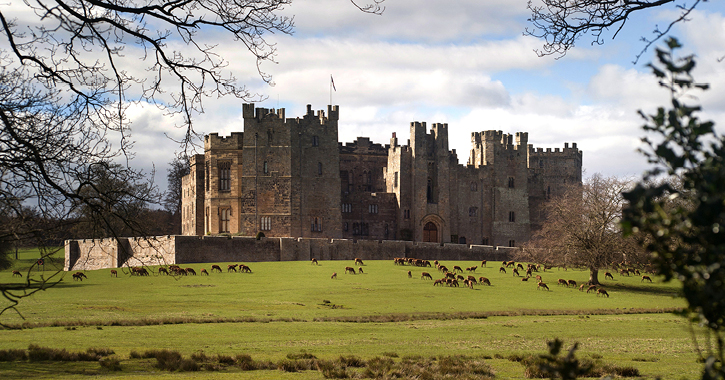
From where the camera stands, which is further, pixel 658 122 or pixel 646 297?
pixel 646 297

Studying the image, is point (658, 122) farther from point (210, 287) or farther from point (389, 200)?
point (389, 200)

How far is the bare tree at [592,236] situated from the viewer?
1551 inches

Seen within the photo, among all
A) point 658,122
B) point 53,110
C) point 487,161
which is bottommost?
point 658,122

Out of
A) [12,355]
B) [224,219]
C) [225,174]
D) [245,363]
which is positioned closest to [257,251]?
[224,219]

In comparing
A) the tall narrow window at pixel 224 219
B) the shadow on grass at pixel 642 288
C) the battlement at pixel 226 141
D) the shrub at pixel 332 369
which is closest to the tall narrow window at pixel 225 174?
the battlement at pixel 226 141

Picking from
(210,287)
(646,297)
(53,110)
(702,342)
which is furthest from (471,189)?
(53,110)

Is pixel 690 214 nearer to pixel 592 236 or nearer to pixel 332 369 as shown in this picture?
pixel 332 369

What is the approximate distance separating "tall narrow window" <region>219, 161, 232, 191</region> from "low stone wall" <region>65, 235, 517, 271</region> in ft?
31.9

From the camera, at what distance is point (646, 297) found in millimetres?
36812

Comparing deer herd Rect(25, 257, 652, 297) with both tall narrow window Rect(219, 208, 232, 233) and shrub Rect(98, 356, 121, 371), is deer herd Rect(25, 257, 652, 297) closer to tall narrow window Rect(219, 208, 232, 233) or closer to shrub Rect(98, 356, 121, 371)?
tall narrow window Rect(219, 208, 232, 233)

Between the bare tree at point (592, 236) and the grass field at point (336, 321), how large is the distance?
6.09ft

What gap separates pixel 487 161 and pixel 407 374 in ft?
210

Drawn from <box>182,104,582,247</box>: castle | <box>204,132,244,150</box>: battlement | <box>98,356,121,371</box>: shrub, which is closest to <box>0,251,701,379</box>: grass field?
<box>98,356,121,371</box>: shrub

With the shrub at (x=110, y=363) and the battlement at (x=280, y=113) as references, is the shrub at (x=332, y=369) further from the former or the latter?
the battlement at (x=280, y=113)
